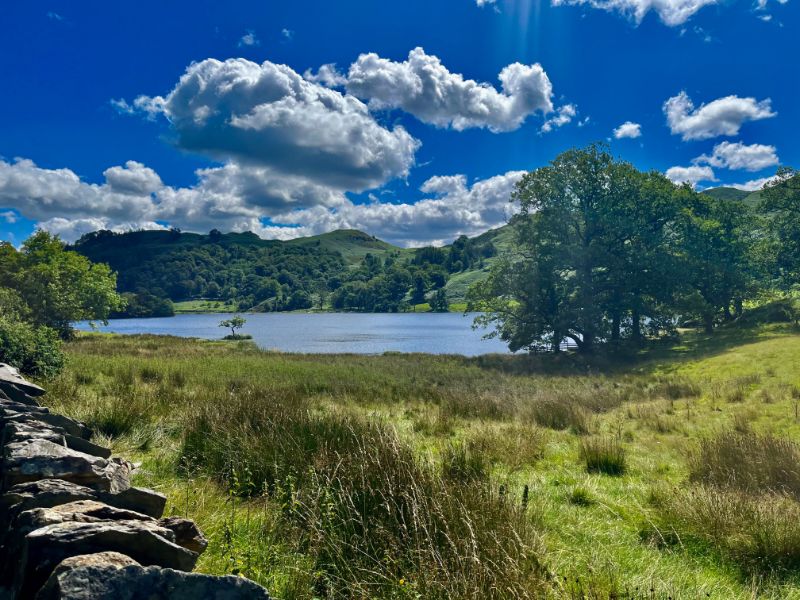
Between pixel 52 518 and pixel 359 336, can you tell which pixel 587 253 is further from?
pixel 359 336

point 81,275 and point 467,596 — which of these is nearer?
point 467,596

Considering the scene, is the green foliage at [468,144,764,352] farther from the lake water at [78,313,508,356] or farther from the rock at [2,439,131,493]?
the rock at [2,439,131,493]

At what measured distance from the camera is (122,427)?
7164 mm

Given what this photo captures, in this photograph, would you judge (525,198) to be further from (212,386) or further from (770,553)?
(770,553)

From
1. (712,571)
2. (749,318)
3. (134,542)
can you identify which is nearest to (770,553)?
(712,571)

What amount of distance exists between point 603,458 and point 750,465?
6.43 ft

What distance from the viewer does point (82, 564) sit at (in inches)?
80.0

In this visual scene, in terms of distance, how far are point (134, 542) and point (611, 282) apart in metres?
34.7

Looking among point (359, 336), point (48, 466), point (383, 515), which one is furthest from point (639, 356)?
point (359, 336)

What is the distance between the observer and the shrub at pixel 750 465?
6016mm

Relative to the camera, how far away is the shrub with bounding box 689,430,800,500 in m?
6.02

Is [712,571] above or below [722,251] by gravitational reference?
below

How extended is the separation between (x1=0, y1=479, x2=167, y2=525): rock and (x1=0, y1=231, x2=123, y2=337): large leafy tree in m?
31.7

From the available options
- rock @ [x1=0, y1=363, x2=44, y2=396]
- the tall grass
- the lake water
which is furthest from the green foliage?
rock @ [x1=0, y1=363, x2=44, y2=396]
